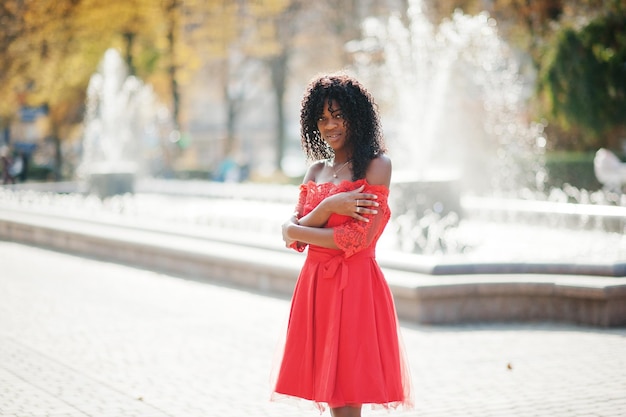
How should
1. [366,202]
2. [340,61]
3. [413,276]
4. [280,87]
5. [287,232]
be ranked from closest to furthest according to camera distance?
[366,202] < [287,232] < [413,276] < [340,61] < [280,87]

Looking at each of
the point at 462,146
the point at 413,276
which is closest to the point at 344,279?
the point at 413,276

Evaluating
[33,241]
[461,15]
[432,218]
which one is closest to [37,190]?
[33,241]

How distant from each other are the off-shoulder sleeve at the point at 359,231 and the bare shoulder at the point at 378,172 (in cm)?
4

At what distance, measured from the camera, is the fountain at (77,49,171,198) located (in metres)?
23.2

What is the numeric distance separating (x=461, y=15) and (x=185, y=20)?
11.2 metres

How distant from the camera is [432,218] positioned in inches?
561

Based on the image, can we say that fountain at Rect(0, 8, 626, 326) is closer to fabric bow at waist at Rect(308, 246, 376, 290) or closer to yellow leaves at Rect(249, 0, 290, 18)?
yellow leaves at Rect(249, 0, 290, 18)

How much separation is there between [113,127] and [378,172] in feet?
80.8

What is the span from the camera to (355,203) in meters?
4.42

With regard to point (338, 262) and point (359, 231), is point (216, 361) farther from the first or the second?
point (359, 231)

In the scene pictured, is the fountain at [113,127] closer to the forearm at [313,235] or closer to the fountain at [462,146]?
the fountain at [462,146]

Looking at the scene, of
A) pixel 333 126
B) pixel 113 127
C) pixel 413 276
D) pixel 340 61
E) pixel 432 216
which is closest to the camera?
pixel 333 126

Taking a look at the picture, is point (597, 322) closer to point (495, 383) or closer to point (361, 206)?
point (495, 383)

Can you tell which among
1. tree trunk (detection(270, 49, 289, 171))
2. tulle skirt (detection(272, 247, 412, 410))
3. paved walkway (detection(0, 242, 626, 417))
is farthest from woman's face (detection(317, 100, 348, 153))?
tree trunk (detection(270, 49, 289, 171))
